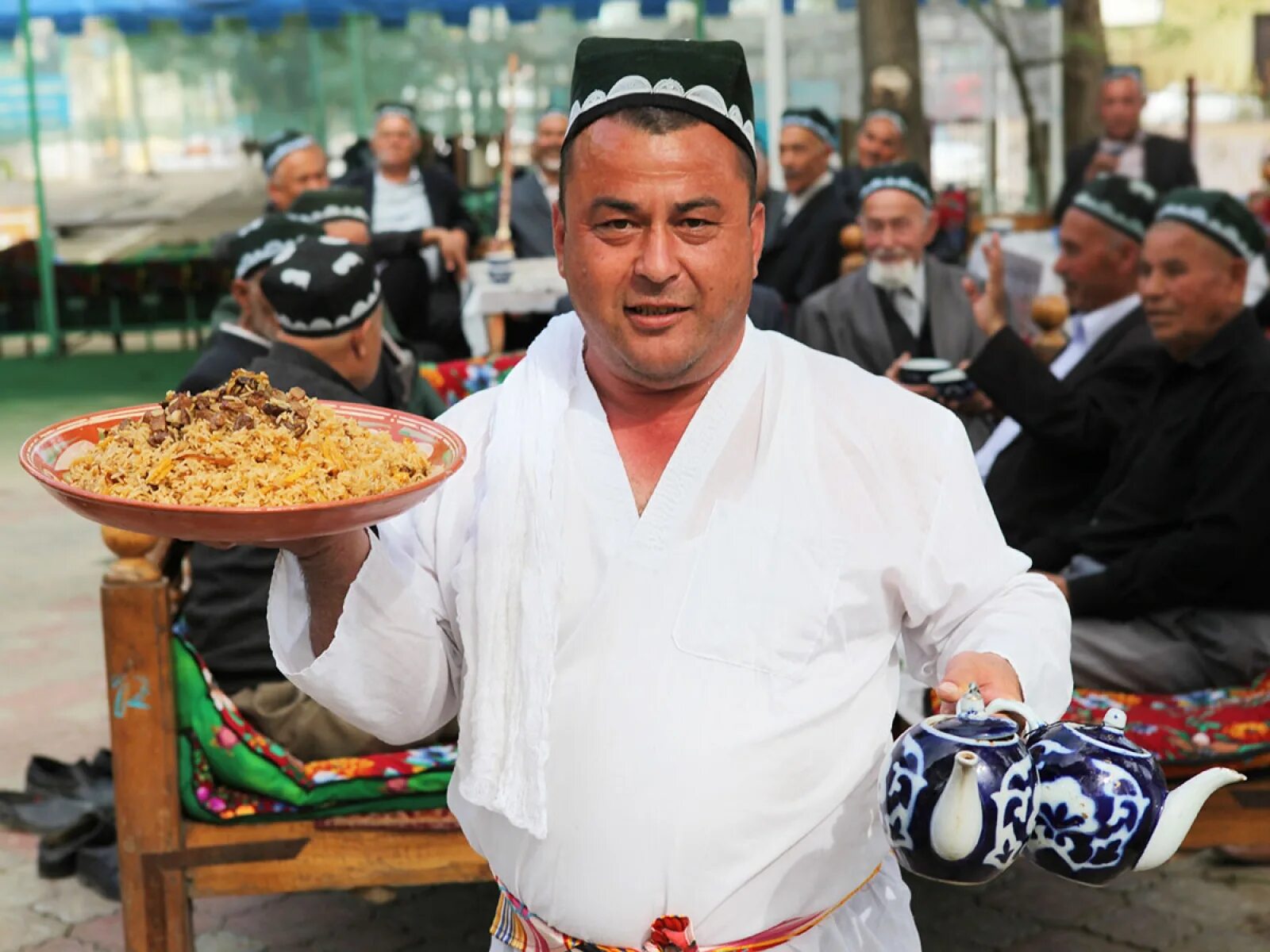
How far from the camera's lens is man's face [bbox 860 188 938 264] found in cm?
603

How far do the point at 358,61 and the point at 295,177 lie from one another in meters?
6.37

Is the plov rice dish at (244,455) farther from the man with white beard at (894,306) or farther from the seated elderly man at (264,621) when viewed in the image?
the man with white beard at (894,306)

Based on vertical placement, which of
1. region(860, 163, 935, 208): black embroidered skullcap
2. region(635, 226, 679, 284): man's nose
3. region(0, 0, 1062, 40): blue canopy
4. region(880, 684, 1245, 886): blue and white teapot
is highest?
region(0, 0, 1062, 40): blue canopy

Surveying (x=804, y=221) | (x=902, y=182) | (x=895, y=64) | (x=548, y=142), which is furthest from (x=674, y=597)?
(x=895, y=64)

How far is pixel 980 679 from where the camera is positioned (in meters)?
1.97

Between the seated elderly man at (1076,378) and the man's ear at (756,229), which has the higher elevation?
the man's ear at (756,229)

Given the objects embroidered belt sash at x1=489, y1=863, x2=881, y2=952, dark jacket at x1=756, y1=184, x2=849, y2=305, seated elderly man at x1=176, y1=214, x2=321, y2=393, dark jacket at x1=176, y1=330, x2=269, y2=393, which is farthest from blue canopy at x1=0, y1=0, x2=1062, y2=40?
embroidered belt sash at x1=489, y1=863, x2=881, y2=952

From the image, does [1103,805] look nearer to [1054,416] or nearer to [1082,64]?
[1054,416]

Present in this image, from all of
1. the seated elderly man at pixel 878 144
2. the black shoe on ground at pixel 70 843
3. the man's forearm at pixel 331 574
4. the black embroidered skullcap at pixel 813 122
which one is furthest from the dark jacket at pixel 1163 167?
the man's forearm at pixel 331 574

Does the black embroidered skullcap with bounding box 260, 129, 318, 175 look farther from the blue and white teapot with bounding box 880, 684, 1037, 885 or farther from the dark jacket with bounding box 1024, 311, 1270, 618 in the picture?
the blue and white teapot with bounding box 880, 684, 1037, 885

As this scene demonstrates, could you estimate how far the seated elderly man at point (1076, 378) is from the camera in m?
4.67

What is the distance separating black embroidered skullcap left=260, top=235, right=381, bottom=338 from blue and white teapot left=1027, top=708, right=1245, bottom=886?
2.75m

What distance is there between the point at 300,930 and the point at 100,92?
1139 cm

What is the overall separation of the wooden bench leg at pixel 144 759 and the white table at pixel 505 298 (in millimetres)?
4565
